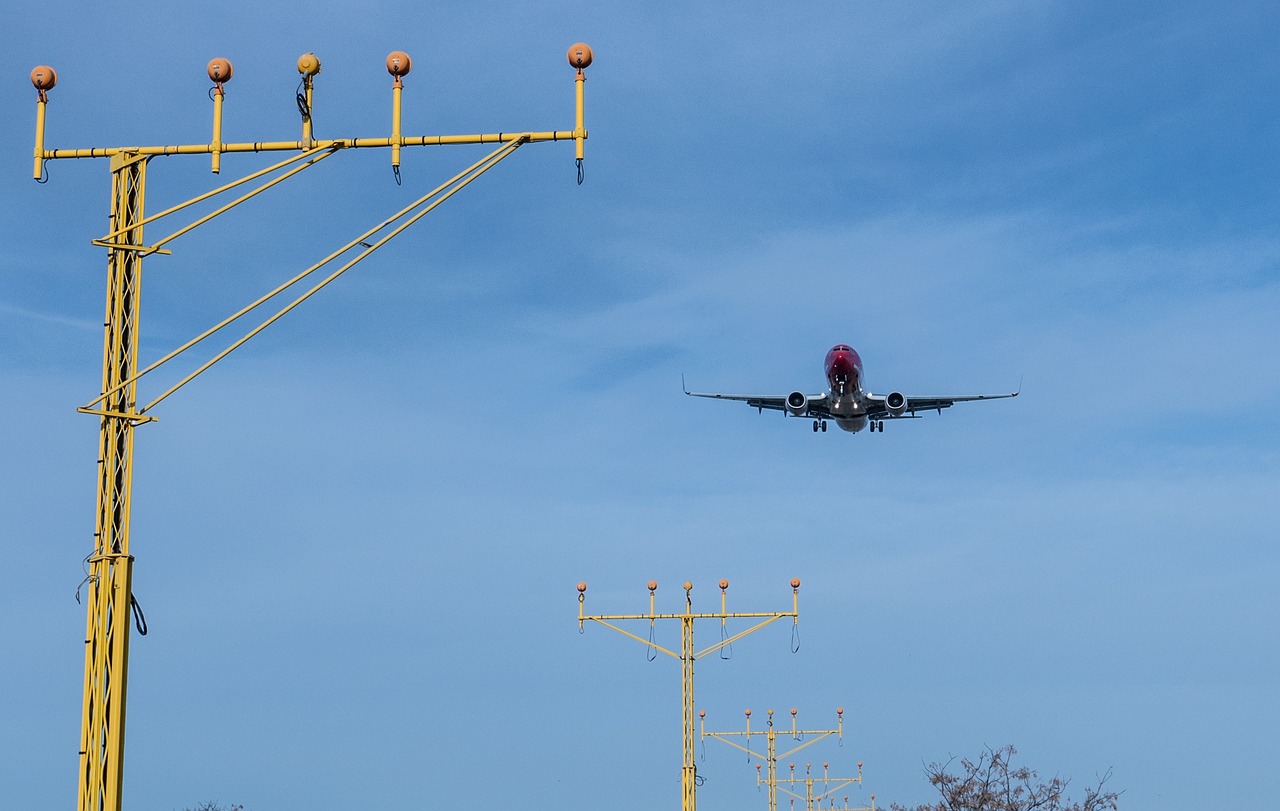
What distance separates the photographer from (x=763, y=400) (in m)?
71.4

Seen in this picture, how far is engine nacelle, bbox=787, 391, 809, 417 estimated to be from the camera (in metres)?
67.7

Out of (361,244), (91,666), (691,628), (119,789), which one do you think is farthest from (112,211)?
(691,628)

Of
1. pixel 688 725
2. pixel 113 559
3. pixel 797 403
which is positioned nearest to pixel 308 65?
pixel 113 559

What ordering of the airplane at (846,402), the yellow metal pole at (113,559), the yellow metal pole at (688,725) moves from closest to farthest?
the yellow metal pole at (113,559) → the yellow metal pole at (688,725) → the airplane at (846,402)

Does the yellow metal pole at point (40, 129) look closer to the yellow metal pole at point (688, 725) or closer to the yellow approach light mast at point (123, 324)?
the yellow approach light mast at point (123, 324)

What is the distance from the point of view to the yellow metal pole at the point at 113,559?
14.2 meters

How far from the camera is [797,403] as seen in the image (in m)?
67.7

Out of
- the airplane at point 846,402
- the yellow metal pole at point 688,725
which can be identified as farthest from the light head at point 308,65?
the airplane at point 846,402

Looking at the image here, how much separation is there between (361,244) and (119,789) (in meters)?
5.44

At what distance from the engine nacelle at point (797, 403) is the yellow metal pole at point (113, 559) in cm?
5341

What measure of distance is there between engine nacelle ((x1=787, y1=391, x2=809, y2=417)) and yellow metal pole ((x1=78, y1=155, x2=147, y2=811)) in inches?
2103

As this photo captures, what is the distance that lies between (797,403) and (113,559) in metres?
54.3

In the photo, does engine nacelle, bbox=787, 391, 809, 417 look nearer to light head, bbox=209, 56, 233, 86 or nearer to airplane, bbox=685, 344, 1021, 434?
airplane, bbox=685, 344, 1021, 434

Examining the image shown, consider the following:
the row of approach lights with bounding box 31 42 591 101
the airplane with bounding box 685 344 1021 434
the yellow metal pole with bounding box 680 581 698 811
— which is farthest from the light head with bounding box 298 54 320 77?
the airplane with bounding box 685 344 1021 434
